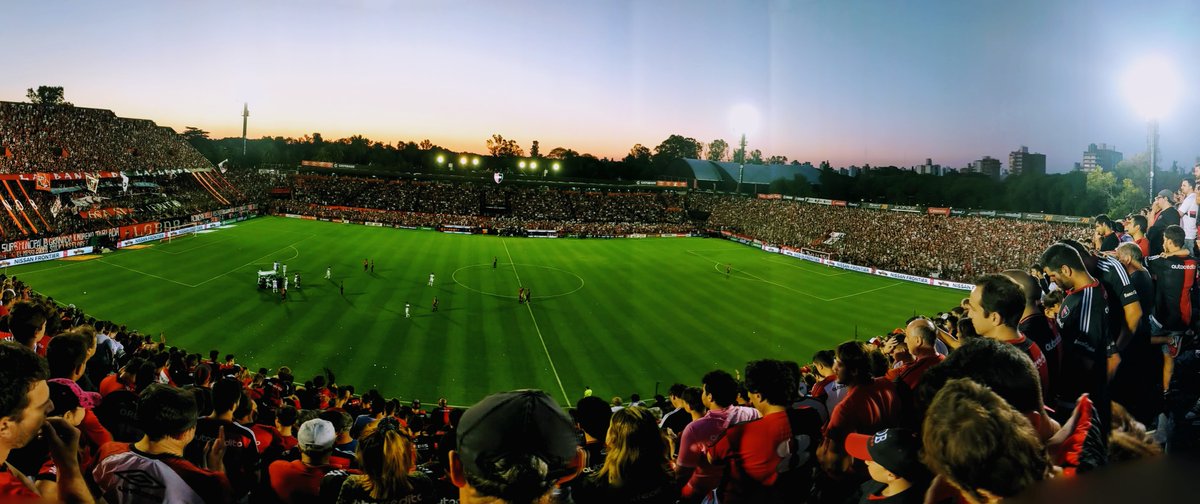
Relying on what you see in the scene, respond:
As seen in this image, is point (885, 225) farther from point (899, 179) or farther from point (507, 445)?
point (507, 445)

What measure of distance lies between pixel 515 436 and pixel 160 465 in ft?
8.65

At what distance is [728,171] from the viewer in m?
117

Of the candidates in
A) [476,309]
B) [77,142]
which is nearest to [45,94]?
[77,142]

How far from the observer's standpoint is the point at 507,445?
225 cm

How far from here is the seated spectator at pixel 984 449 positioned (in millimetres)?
2434

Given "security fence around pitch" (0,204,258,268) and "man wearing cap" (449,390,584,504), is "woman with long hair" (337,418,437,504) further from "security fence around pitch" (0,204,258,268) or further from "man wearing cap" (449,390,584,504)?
"security fence around pitch" (0,204,258,268)

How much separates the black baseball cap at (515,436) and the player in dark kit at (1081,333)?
224 inches

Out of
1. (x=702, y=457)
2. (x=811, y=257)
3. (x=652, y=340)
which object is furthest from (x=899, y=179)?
(x=702, y=457)

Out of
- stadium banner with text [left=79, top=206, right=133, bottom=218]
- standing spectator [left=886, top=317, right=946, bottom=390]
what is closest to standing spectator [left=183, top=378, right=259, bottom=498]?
standing spectator [left=886, top=317, right=946, bottom=390]

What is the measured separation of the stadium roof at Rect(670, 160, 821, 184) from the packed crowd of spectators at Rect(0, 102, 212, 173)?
79093mm

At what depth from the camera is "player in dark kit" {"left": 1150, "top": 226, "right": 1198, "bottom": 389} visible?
8.20 metres

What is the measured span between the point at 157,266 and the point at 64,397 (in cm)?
3920

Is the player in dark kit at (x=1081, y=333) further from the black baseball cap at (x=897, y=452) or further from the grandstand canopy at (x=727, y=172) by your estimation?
the grandstand canopy at (x=727, y=172)

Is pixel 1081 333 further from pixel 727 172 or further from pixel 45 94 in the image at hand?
pixel 45 94
